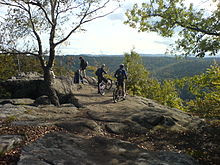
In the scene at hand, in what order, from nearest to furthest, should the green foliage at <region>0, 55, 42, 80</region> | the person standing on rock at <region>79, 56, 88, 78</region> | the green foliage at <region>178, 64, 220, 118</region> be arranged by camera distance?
1. the green foliage at <region>178, 64, 220, 118</region>
2. the person standing on rock at <region>79, 56, 88, 78</region>
3. the green foliage at <region>0, 55, 42, 80</region>

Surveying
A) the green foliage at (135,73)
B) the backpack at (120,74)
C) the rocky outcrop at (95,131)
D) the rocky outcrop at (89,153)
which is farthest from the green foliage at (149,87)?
the rocky outcrop at (89,153)

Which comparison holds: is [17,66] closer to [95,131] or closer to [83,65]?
[83,65]

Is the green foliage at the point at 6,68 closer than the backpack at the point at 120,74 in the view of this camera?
No

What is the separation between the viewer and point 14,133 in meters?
8.60

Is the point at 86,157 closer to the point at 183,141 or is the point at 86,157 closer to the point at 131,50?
the point at 183,141

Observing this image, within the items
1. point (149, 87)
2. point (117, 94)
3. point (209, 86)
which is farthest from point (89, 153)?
point (149, 87)

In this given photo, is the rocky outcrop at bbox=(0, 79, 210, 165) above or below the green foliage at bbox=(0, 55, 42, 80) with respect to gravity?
below

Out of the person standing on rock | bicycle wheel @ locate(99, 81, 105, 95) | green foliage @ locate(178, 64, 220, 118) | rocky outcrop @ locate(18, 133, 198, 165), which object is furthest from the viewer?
the person standing on rock

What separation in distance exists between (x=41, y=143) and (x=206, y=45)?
10846 millimetres

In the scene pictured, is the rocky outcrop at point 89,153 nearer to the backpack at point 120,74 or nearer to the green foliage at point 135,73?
the backpack at point 120,74

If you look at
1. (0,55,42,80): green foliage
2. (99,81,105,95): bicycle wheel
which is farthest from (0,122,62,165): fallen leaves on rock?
(0,55,42,80): green foliage

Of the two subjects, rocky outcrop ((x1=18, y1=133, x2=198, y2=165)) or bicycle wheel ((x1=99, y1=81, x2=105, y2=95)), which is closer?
rocky outcrop ((x1=18, y1=133, x2=198, y2=165))

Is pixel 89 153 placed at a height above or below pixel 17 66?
below

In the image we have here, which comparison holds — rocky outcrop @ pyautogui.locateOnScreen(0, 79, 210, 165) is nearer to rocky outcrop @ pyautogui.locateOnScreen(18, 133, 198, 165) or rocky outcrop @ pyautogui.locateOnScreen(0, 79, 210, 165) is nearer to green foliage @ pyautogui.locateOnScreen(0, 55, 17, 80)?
rocky outcrop @ pyautogui.locateOnScreen(18, 133, 198, 165)
